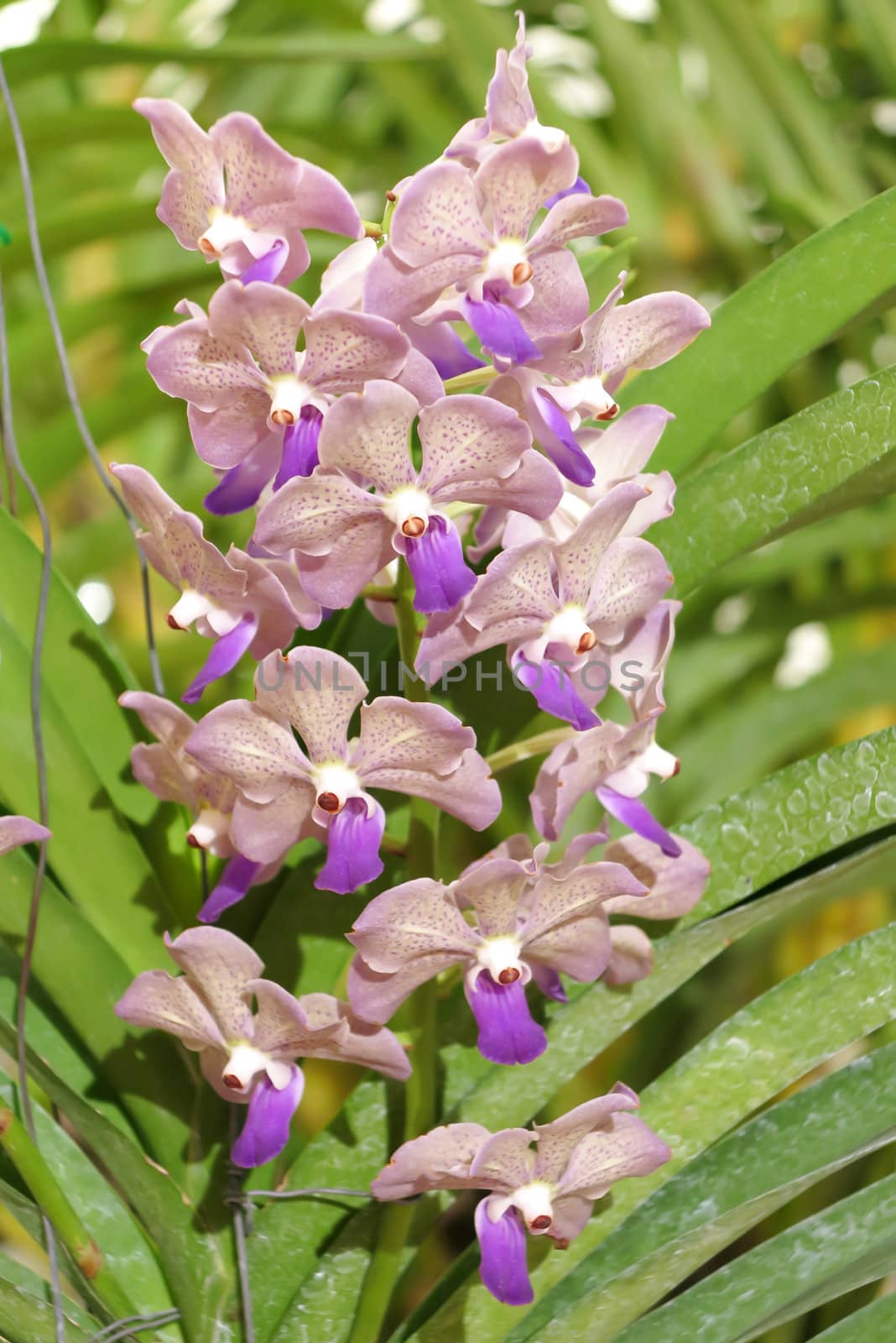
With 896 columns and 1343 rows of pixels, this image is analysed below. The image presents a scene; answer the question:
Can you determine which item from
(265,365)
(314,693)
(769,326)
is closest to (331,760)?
(314,693)

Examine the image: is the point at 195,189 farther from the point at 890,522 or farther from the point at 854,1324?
the point at 890,522

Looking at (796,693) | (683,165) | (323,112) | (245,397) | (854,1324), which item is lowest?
(854,1324)

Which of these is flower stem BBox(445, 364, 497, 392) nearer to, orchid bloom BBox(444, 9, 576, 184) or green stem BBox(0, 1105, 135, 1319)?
orchid bloom BBox(444, 9, 576, 184)

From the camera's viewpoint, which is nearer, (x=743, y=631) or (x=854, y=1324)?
(x=854, y=1324)

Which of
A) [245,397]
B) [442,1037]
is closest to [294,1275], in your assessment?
[442,1037]

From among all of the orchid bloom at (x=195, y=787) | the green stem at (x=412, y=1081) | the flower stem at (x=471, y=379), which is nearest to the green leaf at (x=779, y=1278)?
the green stem at (x=412, y=1081)

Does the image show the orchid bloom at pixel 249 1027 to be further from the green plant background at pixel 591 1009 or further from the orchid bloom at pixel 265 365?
the orchid bloom at pixel 265 365
